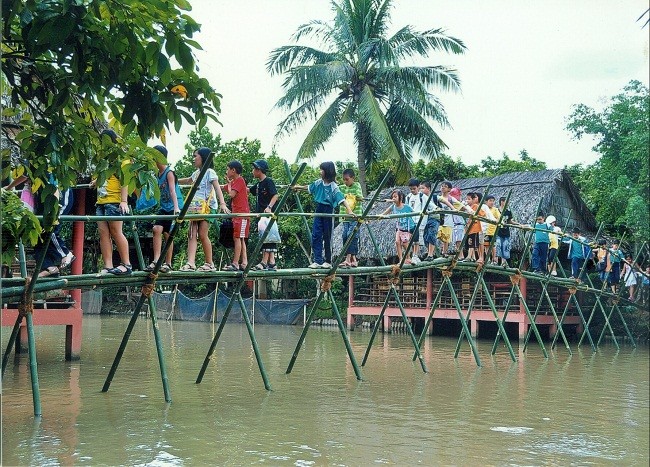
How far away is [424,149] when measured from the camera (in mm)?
20141

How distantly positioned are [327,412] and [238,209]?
7.87ft

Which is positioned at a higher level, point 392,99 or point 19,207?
point 392,99

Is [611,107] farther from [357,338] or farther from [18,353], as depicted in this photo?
[18,353]

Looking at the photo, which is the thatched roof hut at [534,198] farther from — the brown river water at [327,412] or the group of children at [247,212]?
the brown river water at [327,412]

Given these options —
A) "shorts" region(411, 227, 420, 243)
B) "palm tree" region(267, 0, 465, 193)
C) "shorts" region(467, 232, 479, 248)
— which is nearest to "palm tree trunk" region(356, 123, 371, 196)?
"palm tree" region(267, 0, 465, 193)

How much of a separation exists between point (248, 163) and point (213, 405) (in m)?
15.5

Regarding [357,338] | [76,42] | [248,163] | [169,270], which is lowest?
[357,338]

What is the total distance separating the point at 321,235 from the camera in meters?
9.46

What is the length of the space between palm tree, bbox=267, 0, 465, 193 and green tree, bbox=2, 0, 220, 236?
1489 cm

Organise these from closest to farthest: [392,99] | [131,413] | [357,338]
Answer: [131,413]
[357,338]
[392,99]

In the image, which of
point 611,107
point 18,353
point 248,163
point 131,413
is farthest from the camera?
point 248,163

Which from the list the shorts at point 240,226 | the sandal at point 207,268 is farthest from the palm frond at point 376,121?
the sandal at point 207,268

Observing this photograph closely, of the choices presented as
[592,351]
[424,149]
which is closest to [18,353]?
[592,351]

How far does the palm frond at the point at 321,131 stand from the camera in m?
19.5
